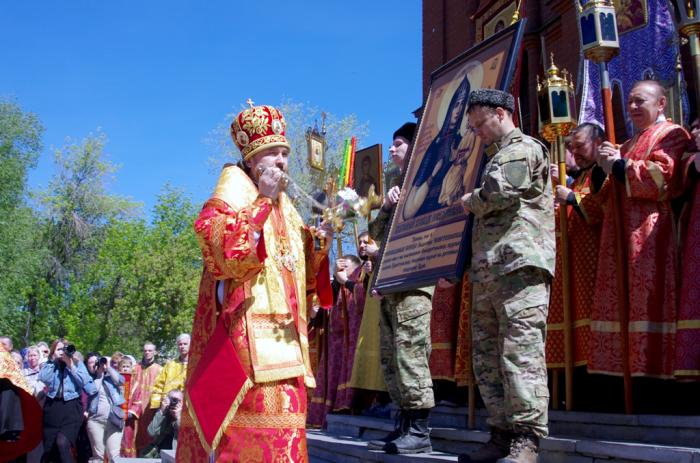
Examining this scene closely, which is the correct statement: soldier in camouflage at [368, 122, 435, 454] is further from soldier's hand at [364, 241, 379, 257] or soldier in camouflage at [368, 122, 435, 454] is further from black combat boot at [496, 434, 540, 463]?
black combat boot at [496, 434, 540, 463]

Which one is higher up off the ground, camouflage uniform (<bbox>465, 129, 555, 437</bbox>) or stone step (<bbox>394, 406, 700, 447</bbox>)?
camouflage uniform (<bbox>465, 129, 555, 437</bbox>)

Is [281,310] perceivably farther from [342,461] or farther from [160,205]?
[160,205]

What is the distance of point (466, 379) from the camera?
6.09 m

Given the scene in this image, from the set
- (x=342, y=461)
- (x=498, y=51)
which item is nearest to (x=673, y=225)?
(x=498, y=51)

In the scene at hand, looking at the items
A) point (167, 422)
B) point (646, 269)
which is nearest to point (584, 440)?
point (646, 269)

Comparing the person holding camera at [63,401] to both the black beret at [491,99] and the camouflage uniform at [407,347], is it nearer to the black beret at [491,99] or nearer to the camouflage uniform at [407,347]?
the camouflage uniform at [407,347]

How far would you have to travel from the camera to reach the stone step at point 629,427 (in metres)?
4.48

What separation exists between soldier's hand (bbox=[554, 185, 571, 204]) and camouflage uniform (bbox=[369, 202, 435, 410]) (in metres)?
1.15

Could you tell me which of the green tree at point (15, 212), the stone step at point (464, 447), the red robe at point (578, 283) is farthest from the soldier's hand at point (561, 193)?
the green tree at point (15, 212)

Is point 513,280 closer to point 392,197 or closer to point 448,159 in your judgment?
point 448,159

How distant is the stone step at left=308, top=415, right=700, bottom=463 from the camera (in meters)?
4.15

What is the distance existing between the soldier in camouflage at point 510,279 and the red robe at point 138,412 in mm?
8548

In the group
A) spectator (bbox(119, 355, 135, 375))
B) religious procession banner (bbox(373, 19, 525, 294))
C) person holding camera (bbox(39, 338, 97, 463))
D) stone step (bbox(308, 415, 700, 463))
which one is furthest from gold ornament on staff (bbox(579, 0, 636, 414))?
spectator (bbox(119, 355, 135, 375))

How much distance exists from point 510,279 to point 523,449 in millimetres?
931
